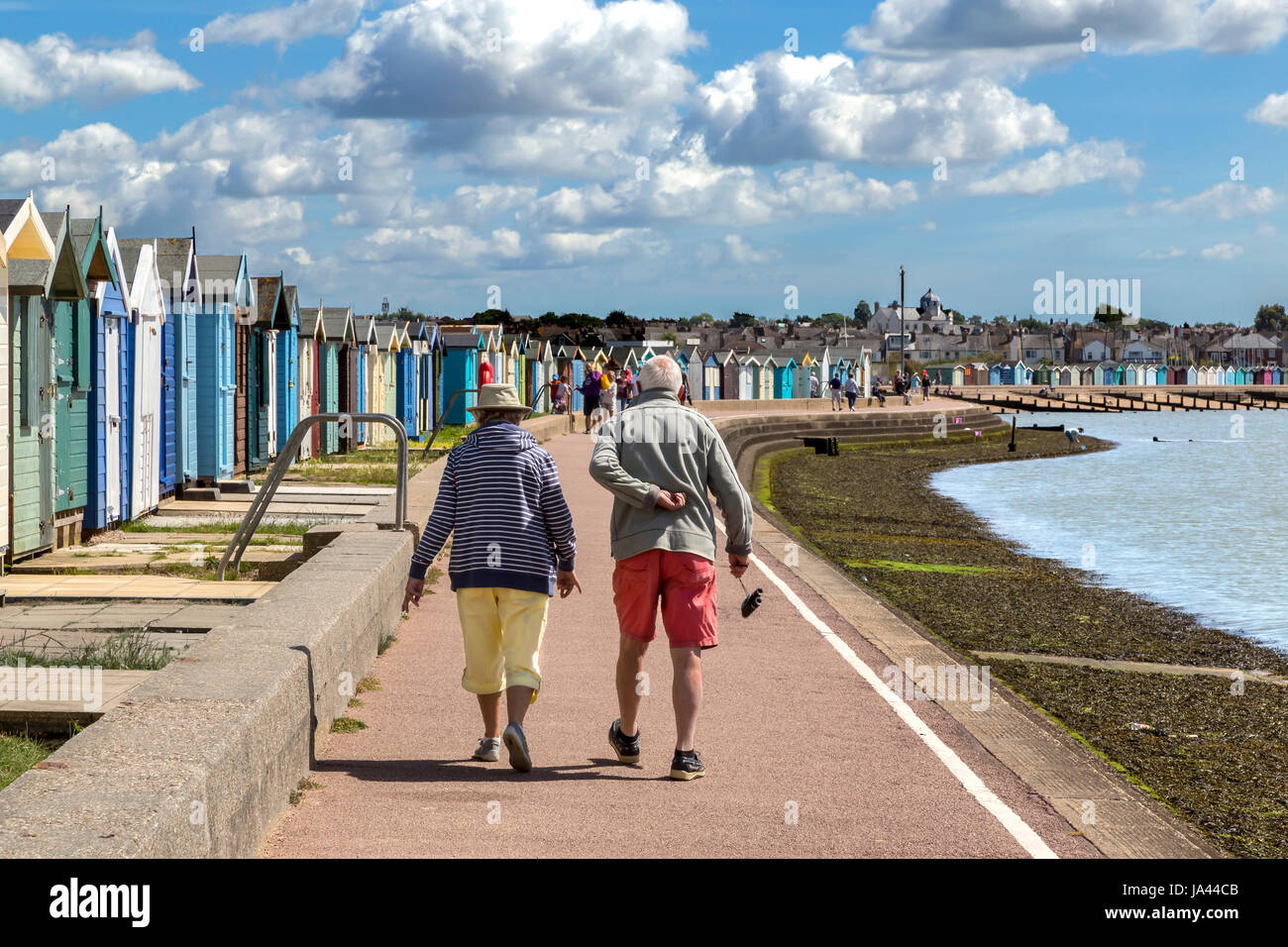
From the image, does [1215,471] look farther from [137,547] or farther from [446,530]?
[446,530]

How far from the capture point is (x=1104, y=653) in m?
13.2

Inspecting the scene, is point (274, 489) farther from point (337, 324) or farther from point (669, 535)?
point (337, 324)

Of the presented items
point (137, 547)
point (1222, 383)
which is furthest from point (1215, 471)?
point (1222, 383)

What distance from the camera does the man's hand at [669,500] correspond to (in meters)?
5.95

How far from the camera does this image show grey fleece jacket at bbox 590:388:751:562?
604 cm

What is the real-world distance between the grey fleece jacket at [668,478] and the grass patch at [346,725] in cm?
161

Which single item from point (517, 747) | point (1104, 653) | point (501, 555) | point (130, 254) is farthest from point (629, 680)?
point (130, 254)

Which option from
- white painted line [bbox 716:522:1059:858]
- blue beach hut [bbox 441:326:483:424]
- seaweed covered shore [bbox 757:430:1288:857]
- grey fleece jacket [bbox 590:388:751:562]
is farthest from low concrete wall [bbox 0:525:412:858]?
blue beach hut [bbox 441:326:483:424]

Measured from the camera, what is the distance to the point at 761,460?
141 feet

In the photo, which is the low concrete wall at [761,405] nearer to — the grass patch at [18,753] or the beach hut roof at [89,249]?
the beach hut roof at [89,249]
